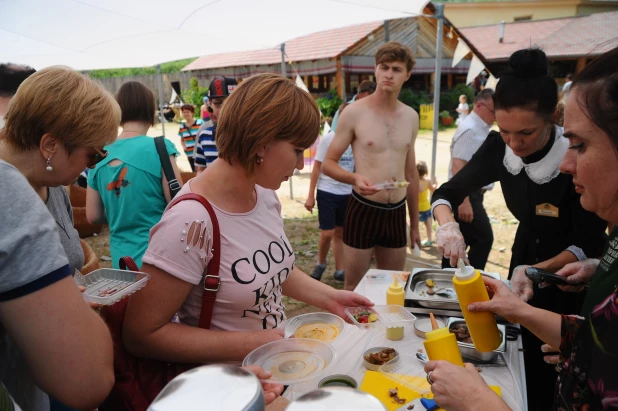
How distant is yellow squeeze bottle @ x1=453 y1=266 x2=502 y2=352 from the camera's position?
1.40m

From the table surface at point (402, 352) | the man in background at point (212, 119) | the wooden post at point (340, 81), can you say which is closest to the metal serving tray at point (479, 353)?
the table surface at point (402, 352)

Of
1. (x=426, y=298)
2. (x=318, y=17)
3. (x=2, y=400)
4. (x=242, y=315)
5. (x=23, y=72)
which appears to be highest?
(x=318, y=17)

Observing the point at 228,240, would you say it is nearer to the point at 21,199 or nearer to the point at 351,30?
the point at 21,199

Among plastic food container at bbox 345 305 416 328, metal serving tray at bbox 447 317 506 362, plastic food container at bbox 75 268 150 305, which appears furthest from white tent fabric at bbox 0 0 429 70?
plastic food container at bbox 75 268 150 305

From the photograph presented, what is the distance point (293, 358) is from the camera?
1.26 metres

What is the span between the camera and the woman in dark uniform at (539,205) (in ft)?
6.94

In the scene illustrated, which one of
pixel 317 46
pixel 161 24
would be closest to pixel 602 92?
pixel 161 24

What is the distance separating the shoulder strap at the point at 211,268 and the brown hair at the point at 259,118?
207mm

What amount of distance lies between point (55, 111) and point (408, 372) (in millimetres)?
1560

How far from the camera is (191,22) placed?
18.3 feet

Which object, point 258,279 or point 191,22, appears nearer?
point 258,279

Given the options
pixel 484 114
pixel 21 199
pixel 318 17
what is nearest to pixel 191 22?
pixel 318 17

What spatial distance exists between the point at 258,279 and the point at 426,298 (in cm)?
96

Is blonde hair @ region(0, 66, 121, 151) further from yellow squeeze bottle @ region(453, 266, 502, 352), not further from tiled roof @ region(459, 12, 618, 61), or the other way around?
tiled roof @ region(459, 12, 618, 61)
